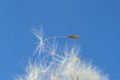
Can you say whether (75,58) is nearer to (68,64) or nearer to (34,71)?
(68,64)

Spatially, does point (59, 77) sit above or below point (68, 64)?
below

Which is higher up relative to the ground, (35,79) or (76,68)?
(76,68)

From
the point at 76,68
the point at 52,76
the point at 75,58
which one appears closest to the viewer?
the point at 52,76

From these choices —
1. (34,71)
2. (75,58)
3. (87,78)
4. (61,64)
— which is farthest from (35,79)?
(87,78)

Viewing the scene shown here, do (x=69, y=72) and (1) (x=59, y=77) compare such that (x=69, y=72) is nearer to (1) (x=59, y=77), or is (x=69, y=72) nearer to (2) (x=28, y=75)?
(1) (x=59, y=77)

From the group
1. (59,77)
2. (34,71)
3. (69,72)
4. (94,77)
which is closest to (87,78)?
(94,77)

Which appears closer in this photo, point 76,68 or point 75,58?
point 75,58

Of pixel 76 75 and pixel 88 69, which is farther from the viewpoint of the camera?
pixel 88 69

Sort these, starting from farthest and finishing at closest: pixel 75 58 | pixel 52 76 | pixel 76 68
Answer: pixel 76 68, pixel 75 58, pixel 52 76

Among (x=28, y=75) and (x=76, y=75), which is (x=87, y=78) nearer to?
(x=76, y=75)
